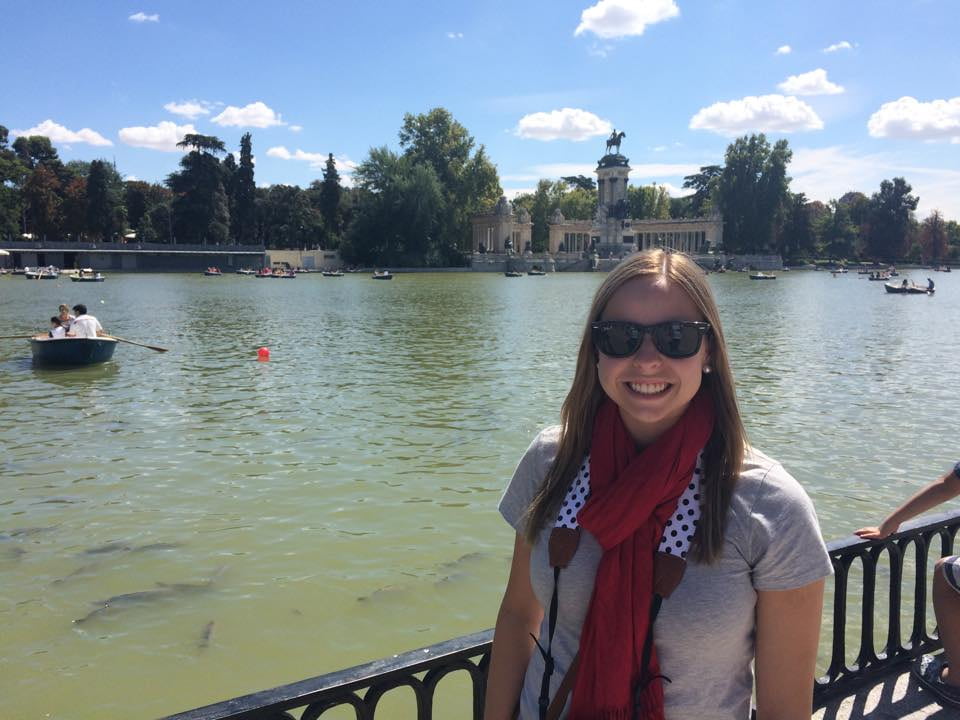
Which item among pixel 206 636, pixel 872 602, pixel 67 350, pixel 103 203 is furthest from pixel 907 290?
pixel 103 203

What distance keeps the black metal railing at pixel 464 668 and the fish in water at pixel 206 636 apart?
277 cm

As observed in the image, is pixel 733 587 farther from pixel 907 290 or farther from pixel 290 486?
pixel 907 290

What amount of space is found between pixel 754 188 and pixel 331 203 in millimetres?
50015

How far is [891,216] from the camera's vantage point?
108812mm

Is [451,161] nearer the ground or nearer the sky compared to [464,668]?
nearer the sky

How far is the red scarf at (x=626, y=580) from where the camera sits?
5.38 feet

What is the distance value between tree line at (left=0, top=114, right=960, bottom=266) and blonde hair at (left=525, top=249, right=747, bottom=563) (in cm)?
7623

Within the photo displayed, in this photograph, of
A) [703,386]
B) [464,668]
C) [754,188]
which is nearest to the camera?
[703,386]

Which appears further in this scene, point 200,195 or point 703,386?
point 200,195

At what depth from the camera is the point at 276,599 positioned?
19.0 feet

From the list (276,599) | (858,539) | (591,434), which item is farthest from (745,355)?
(591,434)

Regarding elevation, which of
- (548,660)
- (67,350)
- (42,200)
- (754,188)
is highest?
(754,188)

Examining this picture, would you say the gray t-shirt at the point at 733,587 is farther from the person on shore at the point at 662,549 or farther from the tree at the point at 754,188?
the tree at the point at 754,188

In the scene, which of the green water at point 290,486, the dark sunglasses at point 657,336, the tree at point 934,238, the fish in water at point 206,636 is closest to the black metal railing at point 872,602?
the dark sunglasses at point 657,336
